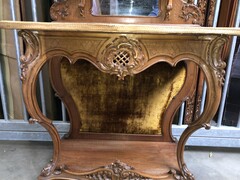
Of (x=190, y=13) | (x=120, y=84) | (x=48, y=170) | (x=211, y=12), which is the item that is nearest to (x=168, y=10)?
(x=190, y=13)

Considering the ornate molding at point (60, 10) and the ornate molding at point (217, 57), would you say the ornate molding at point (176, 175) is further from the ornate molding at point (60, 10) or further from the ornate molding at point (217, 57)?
the ornate molding at point (60, 10)

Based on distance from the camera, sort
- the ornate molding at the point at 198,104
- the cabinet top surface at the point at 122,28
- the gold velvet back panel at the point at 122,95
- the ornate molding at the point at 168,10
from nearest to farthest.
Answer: the cabinet top surface at the point at 122,28
the ornate molding at the point at 168,10
the gold velvet back panel at the point at 122,95
the ornate molding at the point at 198,104

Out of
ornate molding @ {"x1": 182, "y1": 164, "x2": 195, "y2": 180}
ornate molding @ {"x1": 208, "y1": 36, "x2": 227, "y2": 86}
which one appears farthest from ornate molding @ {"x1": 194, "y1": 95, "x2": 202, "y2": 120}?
ornate molding @ {"x1": 208, "y1": 36, "x2": 227, "y2": 86}

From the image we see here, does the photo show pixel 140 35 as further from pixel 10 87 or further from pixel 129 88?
pixel 10 87

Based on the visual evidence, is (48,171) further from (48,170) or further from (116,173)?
(116,173)

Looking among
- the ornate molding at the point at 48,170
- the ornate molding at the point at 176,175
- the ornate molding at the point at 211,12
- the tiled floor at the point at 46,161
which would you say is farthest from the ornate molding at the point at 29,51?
the ornate molding at the point at 211,12

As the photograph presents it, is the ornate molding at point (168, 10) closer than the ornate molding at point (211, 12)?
Yes

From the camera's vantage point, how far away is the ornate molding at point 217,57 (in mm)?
810

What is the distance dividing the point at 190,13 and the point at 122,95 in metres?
0.51

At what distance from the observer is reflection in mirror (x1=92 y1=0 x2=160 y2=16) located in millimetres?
1027

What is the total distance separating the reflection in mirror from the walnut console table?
0.86 ft

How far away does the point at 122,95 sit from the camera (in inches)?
48.5

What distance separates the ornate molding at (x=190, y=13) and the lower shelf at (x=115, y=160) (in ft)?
2.10

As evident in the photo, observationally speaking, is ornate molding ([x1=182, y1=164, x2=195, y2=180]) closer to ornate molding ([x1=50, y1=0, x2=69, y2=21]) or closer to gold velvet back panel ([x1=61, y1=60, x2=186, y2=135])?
gold velvet back panel ([x1=61, y1=60, x2=186, y2=135])
